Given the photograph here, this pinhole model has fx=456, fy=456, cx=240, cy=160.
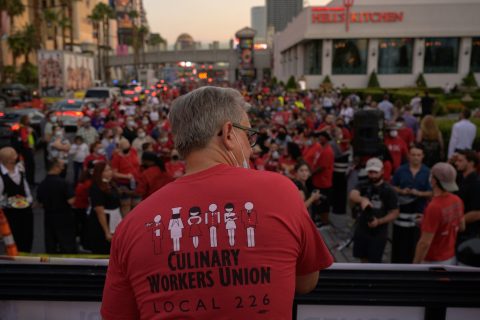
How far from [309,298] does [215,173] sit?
3.69ft

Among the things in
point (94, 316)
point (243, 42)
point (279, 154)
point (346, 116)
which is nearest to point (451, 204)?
point (94, 316)

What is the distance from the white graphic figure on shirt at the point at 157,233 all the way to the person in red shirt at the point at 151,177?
552 cm

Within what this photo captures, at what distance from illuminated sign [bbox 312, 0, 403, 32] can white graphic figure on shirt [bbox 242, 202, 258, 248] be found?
4062cm

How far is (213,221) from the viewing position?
143 centimetres

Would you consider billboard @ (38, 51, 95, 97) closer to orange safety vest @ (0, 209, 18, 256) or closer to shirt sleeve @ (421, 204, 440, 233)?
orange safety vest @ (0, 209, 18, 256)

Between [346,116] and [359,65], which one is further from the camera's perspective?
[359,65]

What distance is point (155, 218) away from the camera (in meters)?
1.47

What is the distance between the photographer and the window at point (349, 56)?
1598 inches

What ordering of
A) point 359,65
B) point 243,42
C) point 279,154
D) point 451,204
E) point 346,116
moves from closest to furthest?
point 451,204 → point 279,154 → point 346,116 → point 359,65 → point 243,42

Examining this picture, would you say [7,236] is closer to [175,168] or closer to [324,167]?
[175,168]

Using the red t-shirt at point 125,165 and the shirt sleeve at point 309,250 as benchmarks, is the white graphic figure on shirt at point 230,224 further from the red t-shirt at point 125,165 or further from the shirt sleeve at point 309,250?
the red t-shirt at point 125,165

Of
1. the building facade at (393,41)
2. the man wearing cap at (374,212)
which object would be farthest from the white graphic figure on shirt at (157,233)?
the building facade at (393,41)

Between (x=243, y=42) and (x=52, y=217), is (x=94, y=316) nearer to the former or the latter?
(x=52, y=217)

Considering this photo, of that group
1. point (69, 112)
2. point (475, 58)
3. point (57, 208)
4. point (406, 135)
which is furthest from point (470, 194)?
point (475, 58)
